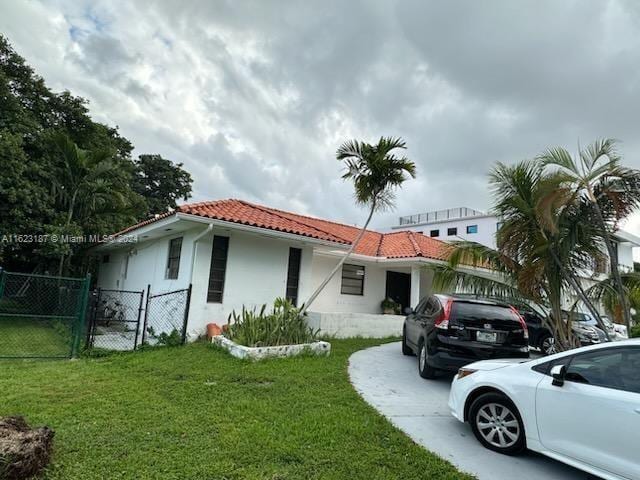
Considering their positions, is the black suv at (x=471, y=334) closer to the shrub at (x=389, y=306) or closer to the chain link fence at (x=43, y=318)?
the chain link fence at (x=43, y=318)

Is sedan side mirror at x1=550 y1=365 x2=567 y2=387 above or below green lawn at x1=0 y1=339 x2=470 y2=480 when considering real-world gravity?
above

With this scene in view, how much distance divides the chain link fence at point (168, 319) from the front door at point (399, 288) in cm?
933

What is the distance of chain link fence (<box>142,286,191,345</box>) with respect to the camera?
948cm

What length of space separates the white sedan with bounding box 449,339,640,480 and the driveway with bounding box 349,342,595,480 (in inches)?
8.3

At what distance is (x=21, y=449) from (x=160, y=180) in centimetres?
2909

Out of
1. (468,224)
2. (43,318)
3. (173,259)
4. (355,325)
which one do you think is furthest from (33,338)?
(468,224)

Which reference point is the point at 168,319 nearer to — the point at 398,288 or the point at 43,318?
the point at 43,318

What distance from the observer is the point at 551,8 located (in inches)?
300

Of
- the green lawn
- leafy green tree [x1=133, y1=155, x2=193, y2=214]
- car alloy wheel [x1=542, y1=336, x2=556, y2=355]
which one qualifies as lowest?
the green lawn

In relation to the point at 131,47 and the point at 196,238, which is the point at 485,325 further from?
the point at 131,47

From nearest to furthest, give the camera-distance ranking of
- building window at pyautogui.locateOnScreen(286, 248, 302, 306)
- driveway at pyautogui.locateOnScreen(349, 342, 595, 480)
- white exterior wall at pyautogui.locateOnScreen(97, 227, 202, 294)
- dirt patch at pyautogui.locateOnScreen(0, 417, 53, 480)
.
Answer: dirt patch at pyautogui.locateOnScreen(0, 417, 53, 480) → driveway at pyautogui.locateOnScreen(349, 342, 595, 480) → white exterior wall at pyautogui.locateOnScreen(97, 227, 202, 294) → building window at pyautogui.locateOnScreen(286, 248, 302, 306)

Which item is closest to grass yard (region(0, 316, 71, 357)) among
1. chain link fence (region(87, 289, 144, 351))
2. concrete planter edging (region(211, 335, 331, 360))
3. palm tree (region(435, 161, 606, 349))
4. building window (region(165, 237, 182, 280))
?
chain link fence (region(87, 289, 144, 351))

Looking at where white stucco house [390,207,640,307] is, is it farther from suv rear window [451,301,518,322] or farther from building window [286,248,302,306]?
suv rear window [451,301,518,322]

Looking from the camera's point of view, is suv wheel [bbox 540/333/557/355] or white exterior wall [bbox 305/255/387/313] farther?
white exterior wall [bbox 305/255/387/313]
